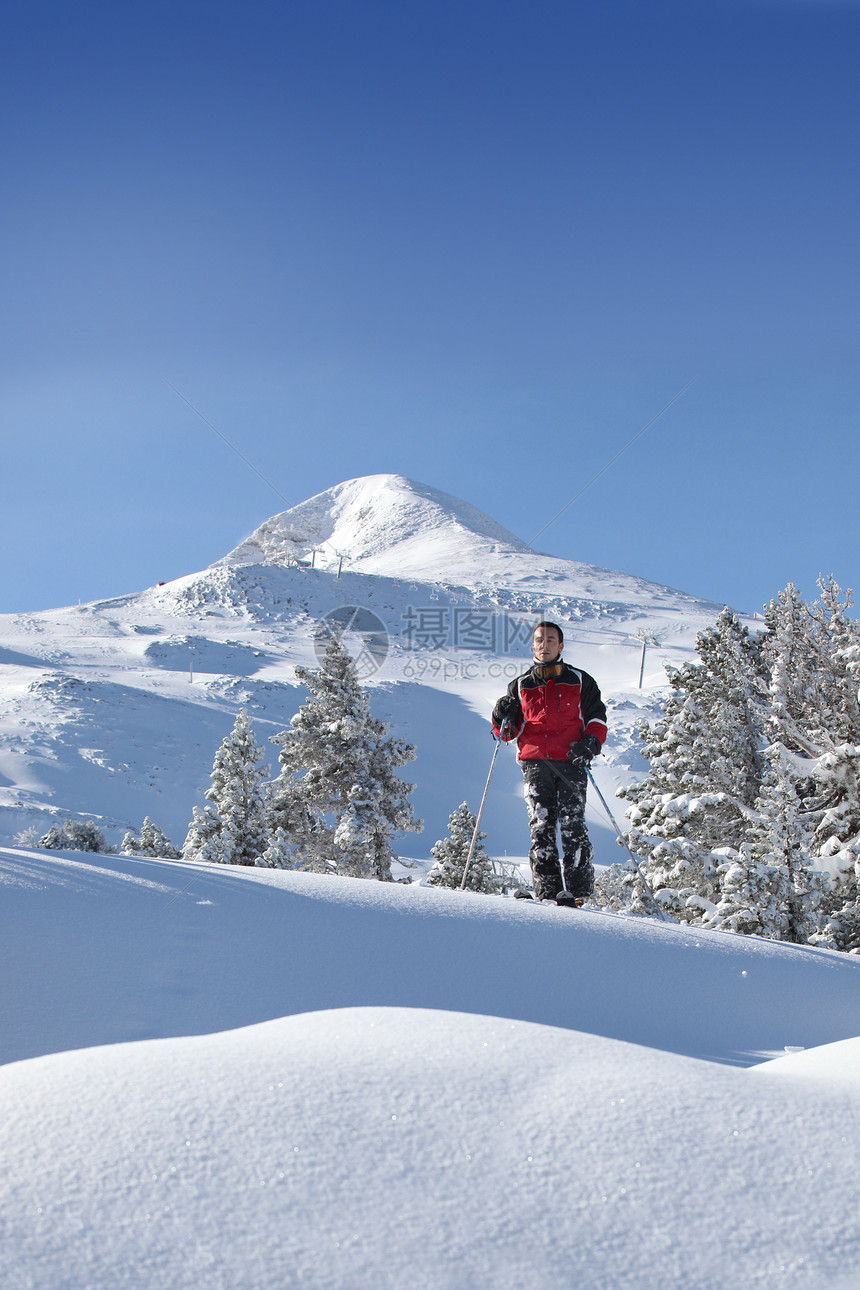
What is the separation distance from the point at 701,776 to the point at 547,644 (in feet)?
38.3

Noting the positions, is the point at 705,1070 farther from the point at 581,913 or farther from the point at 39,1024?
the point at 581,913

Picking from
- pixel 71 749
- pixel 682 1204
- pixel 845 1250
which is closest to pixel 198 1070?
pixel 682 1204

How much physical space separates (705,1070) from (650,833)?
47.5ft

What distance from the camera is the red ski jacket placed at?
21.8ft

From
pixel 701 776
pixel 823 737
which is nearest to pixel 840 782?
pixel 823 737

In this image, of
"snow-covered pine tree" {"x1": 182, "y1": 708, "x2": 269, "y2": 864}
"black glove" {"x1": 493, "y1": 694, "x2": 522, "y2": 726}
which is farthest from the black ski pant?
"snow-covered pine tree" {"x1": 182, "y1": 708, "x2": 269, "y2": 864}

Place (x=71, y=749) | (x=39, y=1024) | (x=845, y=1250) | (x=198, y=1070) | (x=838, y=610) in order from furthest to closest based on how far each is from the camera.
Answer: (x=71, y=749) → (x=838, y=610) → (x=39, y=1024) → (x=198, y=1070) → (x=845, y=1250)

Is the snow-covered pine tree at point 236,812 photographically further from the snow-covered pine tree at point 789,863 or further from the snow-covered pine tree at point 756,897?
the snow-covered pine tree at point 789,863

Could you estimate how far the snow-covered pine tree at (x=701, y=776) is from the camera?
578 inches

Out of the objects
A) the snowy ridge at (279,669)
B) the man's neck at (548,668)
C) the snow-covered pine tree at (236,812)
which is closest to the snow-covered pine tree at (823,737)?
the man's neck at (548,668)

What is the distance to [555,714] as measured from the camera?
262 inches

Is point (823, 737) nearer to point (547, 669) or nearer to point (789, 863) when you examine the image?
point (789, 863)

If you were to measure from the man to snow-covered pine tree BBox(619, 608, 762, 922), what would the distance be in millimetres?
7511

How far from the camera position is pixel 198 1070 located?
205 cm
